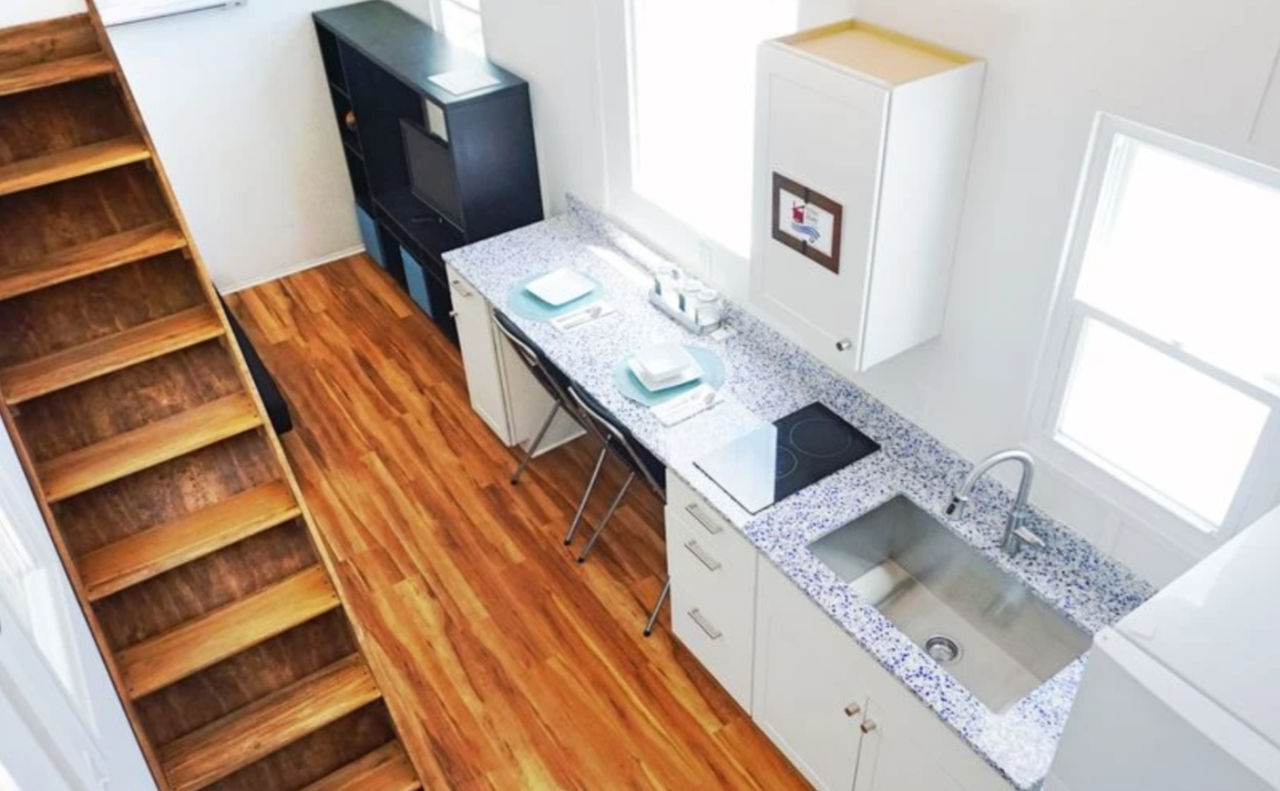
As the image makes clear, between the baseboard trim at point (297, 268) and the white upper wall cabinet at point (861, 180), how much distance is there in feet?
12.7

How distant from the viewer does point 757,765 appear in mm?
3264

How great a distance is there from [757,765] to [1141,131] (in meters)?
2.18

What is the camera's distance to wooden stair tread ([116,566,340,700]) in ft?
8.38

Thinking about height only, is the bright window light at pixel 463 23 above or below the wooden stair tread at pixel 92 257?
below

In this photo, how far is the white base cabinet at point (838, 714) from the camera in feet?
8.15

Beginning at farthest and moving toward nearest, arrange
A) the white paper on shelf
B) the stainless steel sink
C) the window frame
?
the white paper on shelf < the window frame < the stainless steel sink

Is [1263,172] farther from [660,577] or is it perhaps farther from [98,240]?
[98,240]

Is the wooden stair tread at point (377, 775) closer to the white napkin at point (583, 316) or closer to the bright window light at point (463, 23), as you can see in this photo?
the white napkin at point (583, 316)

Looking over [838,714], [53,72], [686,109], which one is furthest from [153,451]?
[686,109]

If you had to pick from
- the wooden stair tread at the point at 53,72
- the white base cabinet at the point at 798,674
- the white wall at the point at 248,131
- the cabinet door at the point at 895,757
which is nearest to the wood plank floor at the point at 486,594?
the white base cabinet at the point at 798,674

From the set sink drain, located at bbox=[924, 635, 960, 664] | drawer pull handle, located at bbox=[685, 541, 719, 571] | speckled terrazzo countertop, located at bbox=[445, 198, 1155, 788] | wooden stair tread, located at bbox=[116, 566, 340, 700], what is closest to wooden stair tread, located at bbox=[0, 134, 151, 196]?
wooden stair tread, located at bbox=[116, 566, 340, 700]

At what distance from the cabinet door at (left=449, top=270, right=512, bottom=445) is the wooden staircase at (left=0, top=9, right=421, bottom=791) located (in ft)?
4.71

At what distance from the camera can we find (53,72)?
2713mm

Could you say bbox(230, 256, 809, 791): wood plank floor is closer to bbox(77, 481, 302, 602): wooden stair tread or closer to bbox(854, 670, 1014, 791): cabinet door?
bbox(854, 670, 1014, 791): cabinet door
